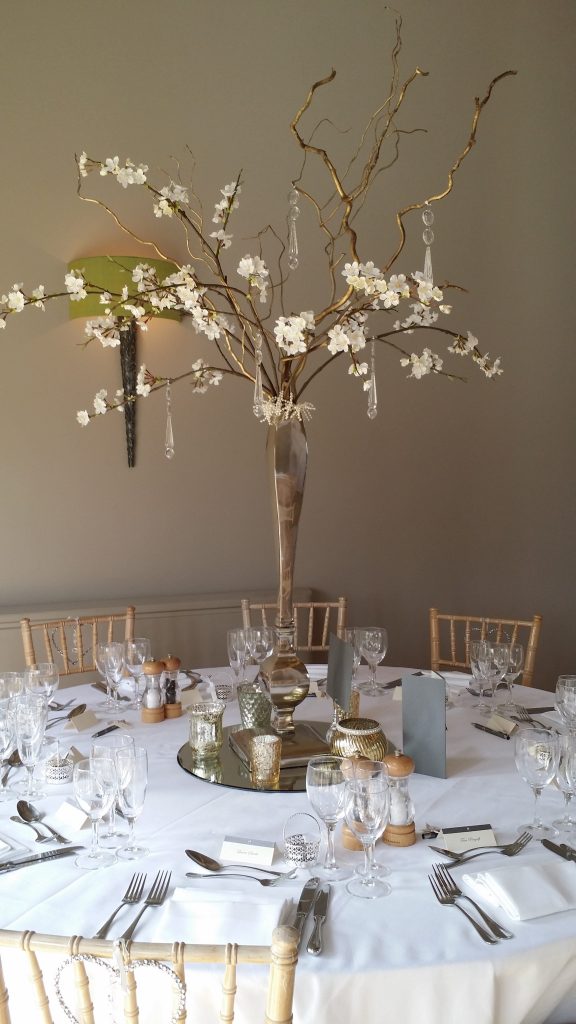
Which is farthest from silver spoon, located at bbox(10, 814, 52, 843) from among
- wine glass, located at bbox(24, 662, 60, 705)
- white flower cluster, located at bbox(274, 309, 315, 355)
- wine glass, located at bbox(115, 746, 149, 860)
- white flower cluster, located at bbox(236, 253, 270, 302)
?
white flower cluster, located at bbox(236, 253, 270, 302)

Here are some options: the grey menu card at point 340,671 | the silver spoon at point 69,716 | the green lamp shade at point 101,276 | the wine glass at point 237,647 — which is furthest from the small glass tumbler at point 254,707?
the green lamp shade at point 101,276

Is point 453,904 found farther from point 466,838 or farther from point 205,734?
point 205,734

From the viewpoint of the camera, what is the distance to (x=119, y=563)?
363cm

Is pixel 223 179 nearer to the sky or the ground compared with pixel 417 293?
nearer to the sky

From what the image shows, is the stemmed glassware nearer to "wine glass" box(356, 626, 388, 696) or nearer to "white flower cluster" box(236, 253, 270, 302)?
"wine glass" box(356, 626, 388, 696)

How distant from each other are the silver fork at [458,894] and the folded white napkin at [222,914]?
258 mm

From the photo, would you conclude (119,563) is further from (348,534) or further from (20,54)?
(20,54)

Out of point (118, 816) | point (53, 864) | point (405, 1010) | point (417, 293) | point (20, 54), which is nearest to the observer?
point (405, 1010)

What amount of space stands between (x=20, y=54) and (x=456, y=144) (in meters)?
2.10

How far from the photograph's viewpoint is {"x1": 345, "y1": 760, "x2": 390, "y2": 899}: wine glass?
4.21ft

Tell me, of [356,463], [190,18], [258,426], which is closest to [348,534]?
[356,463]

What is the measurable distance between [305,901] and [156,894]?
0.77 ft

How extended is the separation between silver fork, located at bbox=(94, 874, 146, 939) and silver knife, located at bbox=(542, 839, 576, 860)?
2.34ft

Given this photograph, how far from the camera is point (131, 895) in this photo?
4.10 feet
